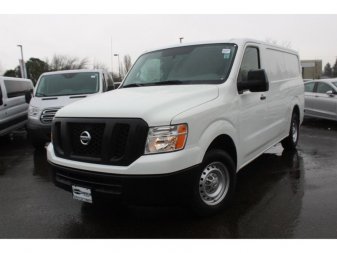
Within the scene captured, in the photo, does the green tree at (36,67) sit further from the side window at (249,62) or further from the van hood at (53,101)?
the side window at (249,62)

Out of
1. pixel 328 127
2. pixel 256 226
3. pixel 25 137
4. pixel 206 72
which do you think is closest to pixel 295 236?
pixel 256 226

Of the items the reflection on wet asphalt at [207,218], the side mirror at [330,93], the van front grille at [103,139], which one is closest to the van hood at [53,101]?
the reflection on wet asphalt at [207,218]

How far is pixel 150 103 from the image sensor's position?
11.7 ft

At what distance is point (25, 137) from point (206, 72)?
343 inches

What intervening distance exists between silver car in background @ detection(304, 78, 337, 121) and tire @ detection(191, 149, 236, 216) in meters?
7.87

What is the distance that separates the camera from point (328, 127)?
10.8 meters

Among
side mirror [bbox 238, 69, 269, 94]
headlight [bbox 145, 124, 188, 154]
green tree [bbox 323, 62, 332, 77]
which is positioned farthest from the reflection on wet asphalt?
green tree [bbox 323, 62, 332, 77]

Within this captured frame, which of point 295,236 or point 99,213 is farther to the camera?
point 99,213

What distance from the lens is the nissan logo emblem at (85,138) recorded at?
3570mm

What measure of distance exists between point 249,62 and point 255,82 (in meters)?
0.67

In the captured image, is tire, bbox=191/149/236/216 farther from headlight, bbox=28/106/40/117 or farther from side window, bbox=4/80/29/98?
side window, bbox=4/80/29/98

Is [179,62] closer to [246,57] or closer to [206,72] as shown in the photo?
[206,72]

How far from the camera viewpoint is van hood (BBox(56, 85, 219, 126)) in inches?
Result: 133

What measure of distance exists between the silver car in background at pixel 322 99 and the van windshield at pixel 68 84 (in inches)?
281
